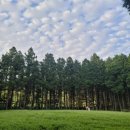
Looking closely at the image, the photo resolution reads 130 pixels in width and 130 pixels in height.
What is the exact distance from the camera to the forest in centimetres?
6788

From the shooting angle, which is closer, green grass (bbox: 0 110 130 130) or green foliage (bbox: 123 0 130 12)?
green foliage (bbox: 123 0 130 12)

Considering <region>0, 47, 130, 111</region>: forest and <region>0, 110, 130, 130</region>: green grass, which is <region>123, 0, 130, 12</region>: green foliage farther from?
<region>0, 47, 130, 111</region>: forest

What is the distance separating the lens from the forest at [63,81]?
2672 inches

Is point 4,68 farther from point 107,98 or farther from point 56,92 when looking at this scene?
point 107,98

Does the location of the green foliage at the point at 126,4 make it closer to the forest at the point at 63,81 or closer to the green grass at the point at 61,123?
the green grass at the point at 61,123

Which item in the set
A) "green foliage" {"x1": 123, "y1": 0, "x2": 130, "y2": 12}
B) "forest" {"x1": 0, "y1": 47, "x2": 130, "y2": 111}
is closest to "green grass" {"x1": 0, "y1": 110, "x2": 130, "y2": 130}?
"green foliage" {"x1": 123, "y1": 0, "x2": 130, "y2": 12}

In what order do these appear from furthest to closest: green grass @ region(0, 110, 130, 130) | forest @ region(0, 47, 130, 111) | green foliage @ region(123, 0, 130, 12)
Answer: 1. forest @ region(0, 47, 130, 111)
2. green grass @ region(0, 110, 130, 130)
3. green foliage @ region(123, 0, 130, 12)

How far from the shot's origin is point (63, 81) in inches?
Answer: 3147

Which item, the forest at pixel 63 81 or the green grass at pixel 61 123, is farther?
the forest at pixel 63 81

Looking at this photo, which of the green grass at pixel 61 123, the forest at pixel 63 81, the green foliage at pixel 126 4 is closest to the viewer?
the green foliage at pixel 126 4

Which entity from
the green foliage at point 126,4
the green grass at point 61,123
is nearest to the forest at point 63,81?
the green grass at point 61,123

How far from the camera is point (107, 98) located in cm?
8431

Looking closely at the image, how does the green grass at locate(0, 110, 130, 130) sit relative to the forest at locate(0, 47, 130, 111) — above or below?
below

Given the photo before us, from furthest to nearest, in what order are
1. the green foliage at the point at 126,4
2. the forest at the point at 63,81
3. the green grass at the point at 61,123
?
the forest at the point at 63,81, the green grass at the point at 61,123, the green foliage at the point at 126,4
